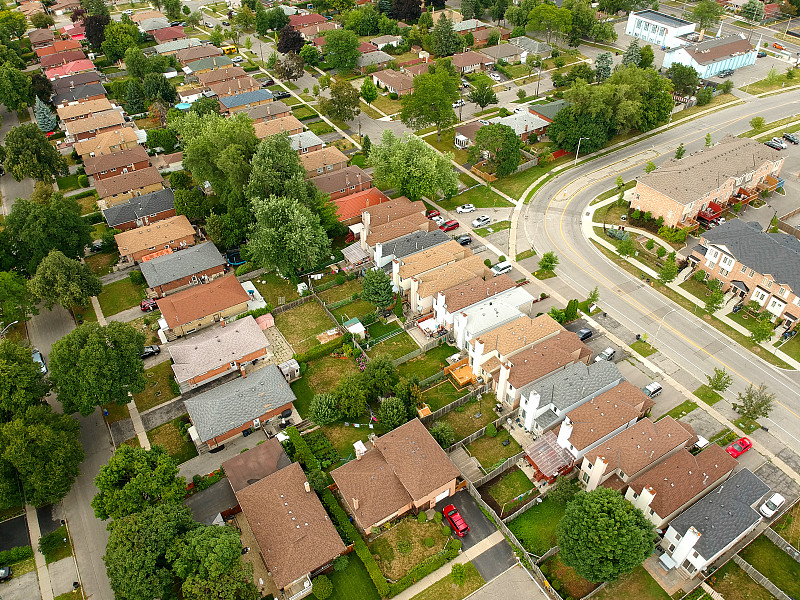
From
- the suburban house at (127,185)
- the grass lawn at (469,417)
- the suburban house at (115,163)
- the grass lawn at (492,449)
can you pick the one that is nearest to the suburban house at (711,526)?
the grass lawn at (492,449)

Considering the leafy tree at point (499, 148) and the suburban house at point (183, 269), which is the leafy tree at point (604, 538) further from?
the leafy tree at point (499, 148)

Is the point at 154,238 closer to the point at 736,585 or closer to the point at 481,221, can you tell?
the point at 481,221

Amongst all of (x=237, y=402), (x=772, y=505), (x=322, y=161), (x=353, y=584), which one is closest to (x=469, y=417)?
(x=353, y=584)

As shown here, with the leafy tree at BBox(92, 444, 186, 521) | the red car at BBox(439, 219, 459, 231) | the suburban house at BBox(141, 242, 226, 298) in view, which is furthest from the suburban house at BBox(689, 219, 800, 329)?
the leafy tree at BBox(92, 444, 186, 521)

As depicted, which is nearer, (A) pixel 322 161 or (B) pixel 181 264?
(B) pixel 181 264

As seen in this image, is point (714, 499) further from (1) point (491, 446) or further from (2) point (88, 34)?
(2) point (88, 34)

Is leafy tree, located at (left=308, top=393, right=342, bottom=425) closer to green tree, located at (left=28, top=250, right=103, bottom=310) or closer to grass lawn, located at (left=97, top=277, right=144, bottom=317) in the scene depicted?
grass lawn, located at (left=97, top=277, right=144, bottom=317)
